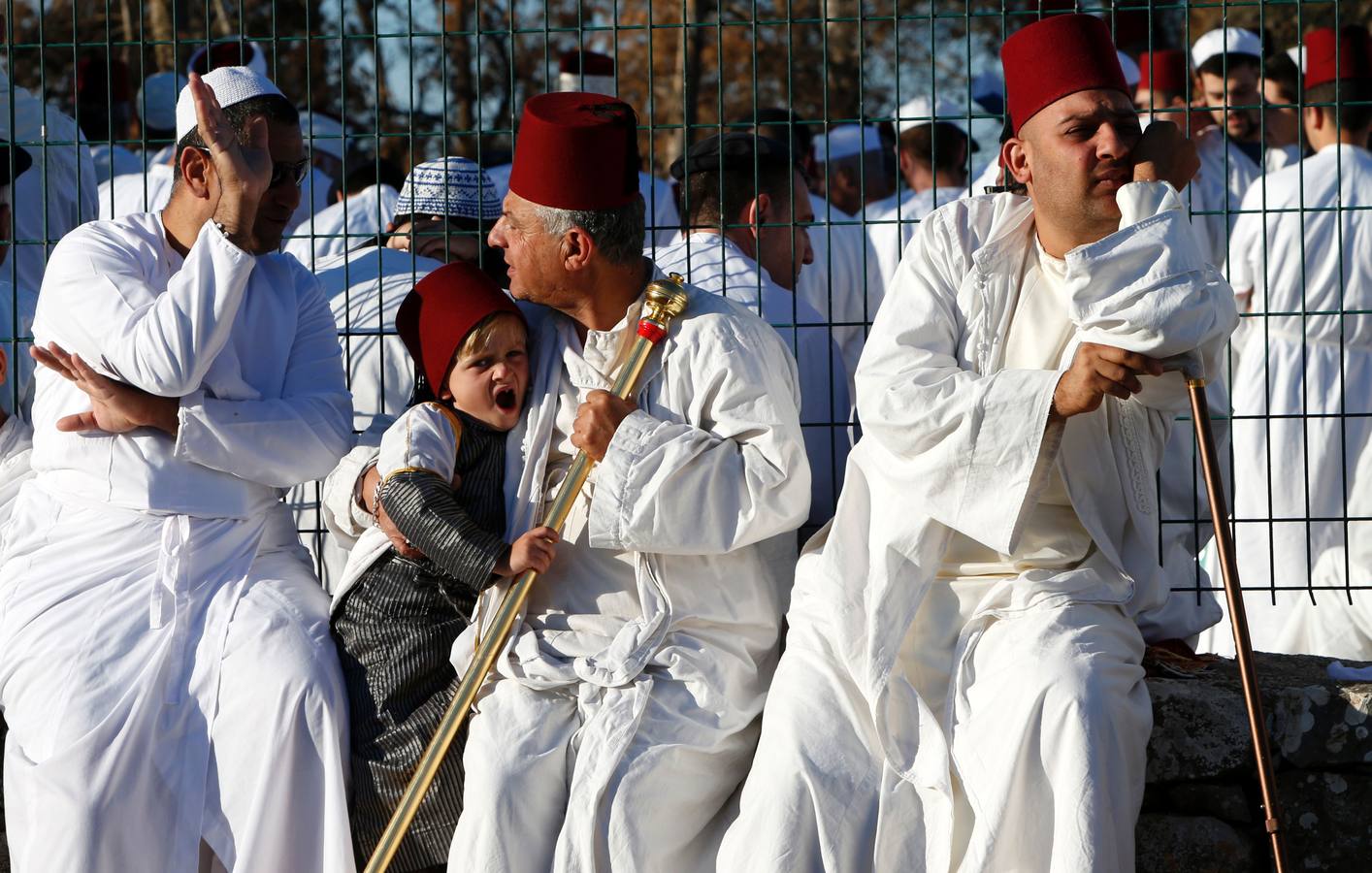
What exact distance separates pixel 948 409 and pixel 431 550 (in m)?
1.29

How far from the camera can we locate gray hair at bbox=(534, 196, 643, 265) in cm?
481

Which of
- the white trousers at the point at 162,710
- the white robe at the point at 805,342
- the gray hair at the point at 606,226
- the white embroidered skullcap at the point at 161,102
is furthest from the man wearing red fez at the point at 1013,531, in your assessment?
the white embroidered skullcap at the point at 161,102

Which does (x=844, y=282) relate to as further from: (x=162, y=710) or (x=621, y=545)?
(x=162, y=710)

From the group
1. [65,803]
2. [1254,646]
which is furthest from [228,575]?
[1254,646]

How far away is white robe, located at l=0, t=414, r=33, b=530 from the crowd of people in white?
207mm

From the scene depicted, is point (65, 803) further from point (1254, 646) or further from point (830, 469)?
point (1254, 646)

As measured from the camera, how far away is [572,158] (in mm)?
4809

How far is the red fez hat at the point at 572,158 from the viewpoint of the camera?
4793 millimetres

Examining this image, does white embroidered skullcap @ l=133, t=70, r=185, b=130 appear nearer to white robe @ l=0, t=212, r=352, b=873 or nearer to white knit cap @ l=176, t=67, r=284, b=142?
white knit cap @ l=176, t=67, r=284, b=142

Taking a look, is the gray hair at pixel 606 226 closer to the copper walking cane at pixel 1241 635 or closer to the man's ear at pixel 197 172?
the man's ear at pixel 197 172

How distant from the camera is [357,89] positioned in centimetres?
1645

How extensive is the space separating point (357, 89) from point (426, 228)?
10620mm

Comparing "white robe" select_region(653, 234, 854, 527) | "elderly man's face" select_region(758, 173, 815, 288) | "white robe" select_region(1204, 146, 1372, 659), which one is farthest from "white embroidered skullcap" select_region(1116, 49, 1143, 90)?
"white robe" select_region(653, 234, 854, 527)

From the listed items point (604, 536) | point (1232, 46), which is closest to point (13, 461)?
point (604, 536)
